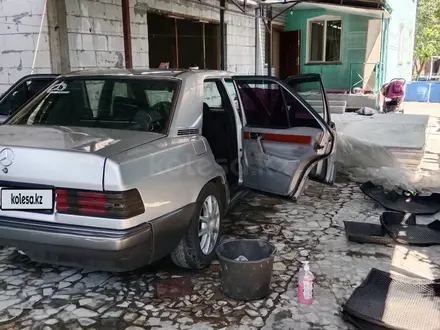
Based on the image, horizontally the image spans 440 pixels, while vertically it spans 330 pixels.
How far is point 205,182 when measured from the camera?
357cm

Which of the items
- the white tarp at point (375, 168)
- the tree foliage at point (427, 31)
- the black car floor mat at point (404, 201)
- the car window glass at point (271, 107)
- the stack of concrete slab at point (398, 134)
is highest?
the tree foliage at point (427, 31)

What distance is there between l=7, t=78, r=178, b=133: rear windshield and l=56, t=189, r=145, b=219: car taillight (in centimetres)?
85

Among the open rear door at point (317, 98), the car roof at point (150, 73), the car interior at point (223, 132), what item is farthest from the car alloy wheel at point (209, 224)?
the open rear door at point (317, 98)

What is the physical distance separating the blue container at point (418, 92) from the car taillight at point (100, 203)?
64.0 feet

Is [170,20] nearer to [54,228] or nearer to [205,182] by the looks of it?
[205,182]

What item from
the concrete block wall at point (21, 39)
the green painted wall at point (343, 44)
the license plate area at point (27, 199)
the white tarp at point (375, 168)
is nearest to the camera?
the license plate area at point (27, 199)

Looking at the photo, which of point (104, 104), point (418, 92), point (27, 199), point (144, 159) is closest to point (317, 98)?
point (104, 104)

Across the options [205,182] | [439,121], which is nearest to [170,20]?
[205,182]

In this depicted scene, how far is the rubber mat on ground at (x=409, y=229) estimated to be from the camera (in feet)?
14.1

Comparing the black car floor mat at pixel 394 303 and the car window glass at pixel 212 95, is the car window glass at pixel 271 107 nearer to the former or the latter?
the car window glass at pixel 212 95

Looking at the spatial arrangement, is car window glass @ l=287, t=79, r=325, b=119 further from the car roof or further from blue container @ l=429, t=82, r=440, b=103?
blue container @ l=429, t=82, r=440, b=103

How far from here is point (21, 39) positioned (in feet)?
20.7

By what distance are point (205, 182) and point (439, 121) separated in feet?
39.4

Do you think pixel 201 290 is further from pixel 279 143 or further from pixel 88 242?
pixel 279 143
